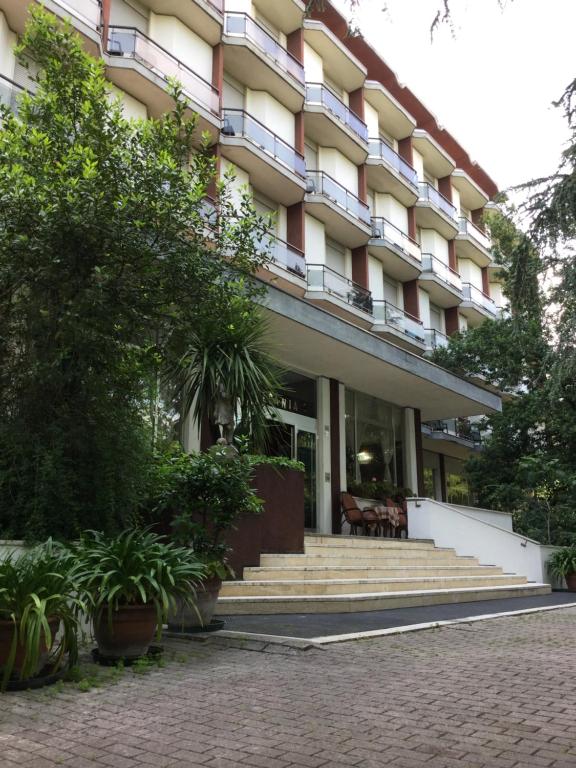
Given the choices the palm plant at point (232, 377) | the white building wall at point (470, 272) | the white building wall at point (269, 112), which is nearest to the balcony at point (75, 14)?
the white building wall at point (269, 112)

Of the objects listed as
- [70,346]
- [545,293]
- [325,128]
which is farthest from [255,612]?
[325,128]

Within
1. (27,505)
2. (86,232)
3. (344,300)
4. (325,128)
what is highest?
(325,128)

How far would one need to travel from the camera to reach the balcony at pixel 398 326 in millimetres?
22062

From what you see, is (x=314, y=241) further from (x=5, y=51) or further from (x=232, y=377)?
(x=232, y=377)

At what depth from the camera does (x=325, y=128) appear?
847 inches

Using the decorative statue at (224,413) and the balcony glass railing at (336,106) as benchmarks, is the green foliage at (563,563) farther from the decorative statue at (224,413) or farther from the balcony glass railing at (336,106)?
the balcony glass railing at (336,106)

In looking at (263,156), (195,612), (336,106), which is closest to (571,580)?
(195,612)

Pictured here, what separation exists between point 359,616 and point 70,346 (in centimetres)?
492

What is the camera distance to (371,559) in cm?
1144

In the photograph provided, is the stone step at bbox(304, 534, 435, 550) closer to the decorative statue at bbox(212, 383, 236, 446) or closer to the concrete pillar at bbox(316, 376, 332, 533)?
the decorative statue at bbox(212, 383, 236, 446)

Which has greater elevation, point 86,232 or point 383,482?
point 86,232

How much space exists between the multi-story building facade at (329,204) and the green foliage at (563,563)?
4909 mm

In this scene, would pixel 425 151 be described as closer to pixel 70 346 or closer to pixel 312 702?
pixel 70 346

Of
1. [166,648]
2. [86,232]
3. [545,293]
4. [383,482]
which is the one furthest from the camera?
[383,482]
